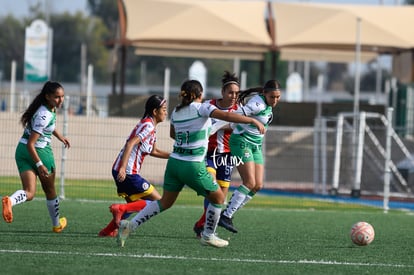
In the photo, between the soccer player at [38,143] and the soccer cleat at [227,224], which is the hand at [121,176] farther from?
the soccer cleat at [227,224]

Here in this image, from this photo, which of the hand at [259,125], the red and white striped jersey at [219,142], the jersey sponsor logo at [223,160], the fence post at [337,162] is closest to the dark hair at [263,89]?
the red and white striped jersey at [219,142]

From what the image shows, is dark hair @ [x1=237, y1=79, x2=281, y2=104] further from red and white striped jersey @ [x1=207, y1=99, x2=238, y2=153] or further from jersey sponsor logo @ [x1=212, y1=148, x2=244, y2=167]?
jersey sponsor logo @ [x1=212, y1=148, x2=244, y2=167]

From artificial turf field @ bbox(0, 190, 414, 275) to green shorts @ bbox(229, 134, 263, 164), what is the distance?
3.33 ft

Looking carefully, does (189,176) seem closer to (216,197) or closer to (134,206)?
(216,197)

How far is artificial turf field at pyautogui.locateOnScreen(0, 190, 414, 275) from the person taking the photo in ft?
34.0

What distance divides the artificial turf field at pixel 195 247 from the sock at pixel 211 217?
0.68 feet

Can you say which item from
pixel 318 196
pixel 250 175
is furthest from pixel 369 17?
pixel 250 175

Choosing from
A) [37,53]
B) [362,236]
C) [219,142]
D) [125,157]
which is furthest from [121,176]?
[37,53]

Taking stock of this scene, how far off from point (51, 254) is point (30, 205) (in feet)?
24.6

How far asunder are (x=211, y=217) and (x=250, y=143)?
2739 mm

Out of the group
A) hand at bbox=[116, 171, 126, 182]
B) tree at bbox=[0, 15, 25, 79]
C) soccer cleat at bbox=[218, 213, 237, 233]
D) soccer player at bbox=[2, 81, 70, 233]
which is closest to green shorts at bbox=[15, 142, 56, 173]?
soccer player at bbox=[2, 81, 70, 233]

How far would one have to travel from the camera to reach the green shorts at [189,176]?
11594mm

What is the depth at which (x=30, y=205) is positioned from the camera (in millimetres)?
18359

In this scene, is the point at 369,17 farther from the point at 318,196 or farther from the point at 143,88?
the point at 143,88
